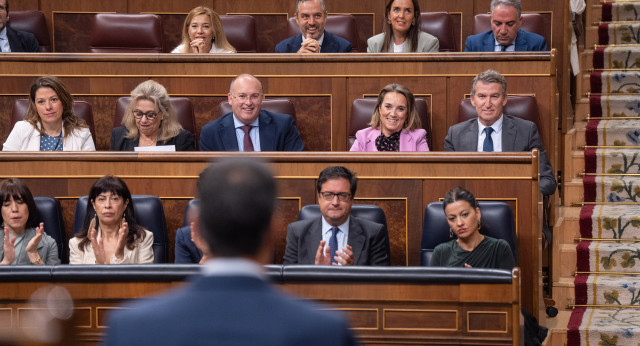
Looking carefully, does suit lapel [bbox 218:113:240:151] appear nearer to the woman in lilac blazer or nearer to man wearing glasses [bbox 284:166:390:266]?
the woman in lilac blazer

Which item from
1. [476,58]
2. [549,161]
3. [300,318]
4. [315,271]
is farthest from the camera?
[476,58]

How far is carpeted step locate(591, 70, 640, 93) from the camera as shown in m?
2.88

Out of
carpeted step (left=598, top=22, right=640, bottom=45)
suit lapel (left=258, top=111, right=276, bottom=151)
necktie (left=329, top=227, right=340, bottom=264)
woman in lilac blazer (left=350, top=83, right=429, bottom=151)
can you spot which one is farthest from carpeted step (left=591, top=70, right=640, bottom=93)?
necktie (left=329, top=227, right=340, bottom=264)

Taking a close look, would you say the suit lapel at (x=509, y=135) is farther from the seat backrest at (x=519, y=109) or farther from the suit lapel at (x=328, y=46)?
the suit lapel at (x=328, y=46)

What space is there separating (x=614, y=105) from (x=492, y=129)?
2.50ft

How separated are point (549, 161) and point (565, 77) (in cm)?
60

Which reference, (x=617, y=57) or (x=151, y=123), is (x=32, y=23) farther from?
(x=617, y=57)

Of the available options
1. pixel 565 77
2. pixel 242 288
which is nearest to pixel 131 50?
pixel 565 77

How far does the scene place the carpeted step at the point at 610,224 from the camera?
2.45 metres

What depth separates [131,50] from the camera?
9.45 ft

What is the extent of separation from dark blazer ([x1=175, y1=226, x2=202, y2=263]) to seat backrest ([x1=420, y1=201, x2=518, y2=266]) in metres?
0.43

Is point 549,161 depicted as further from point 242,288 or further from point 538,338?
point 242,288

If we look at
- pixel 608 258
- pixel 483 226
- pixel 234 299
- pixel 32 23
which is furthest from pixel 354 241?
pixel 32 23

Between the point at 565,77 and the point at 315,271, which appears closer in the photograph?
the point at 315,271
